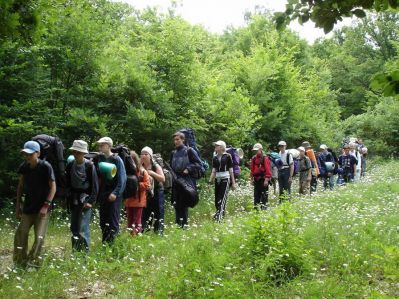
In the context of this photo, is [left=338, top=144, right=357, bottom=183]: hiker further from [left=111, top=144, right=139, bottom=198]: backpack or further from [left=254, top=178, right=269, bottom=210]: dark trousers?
[left=111, top=144, right=139, bottom=198]: backpack

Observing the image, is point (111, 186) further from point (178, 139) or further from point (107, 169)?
point (178, 139)

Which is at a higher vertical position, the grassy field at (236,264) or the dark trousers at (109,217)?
the dark trousers at (109,217)

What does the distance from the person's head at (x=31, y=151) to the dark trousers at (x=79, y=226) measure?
100 centimetres

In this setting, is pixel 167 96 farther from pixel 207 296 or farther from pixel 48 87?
pixel 207 296

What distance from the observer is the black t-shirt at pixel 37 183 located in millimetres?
6840

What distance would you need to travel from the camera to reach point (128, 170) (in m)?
8.23

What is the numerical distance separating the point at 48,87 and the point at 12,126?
2.65 m

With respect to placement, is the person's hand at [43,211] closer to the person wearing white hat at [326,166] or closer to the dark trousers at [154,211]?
the dark trousers at [154,211]

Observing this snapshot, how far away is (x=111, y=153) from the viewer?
7820 mm

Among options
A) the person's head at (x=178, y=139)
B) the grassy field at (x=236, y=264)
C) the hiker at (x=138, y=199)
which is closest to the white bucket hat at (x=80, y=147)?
the hiker at (x=138, y=199)

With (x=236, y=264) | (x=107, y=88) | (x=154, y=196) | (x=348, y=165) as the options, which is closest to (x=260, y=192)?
(x=154, y=196)

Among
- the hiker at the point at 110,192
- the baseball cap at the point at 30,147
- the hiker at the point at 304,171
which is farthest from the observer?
the hiker at the point at 304,171

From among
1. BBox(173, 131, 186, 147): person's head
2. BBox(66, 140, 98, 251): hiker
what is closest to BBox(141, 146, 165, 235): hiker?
BBox(173, 131, 186, 147): person's head

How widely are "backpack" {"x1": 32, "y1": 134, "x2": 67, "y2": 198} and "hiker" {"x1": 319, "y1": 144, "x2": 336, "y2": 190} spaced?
11.6 metres
